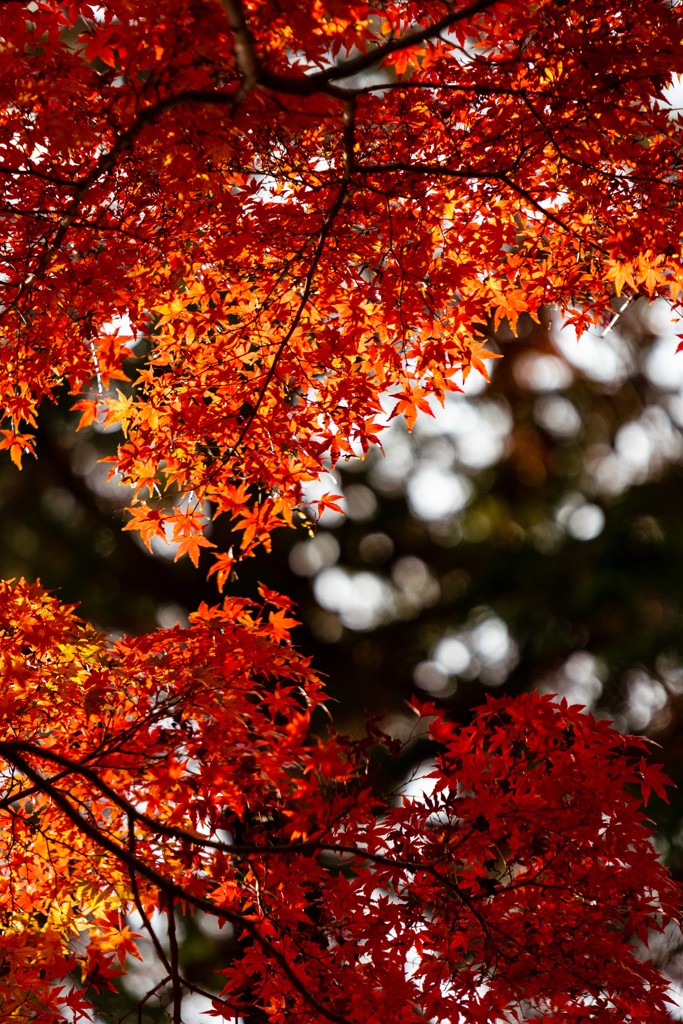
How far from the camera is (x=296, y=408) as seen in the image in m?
3.30

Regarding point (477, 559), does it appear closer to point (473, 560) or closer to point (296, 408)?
point (473, 560)

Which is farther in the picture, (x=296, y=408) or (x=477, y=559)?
(x=477, y=559)

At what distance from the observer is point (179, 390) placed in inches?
126

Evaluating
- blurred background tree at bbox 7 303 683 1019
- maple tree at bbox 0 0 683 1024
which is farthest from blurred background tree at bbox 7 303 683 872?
maple tree at bbox 0 0 683 1024

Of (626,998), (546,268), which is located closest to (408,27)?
(546,268)

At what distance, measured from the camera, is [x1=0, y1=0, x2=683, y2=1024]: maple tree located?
279 centimetres

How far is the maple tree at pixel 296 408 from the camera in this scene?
9.16 feet

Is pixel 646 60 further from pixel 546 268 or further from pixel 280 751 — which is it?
pixel 280 751

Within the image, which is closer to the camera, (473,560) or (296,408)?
(296,408)

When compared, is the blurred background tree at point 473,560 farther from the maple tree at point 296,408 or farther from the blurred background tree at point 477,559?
the maple tree at point 296,408

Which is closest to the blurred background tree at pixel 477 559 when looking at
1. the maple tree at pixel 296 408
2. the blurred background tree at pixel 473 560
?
the blurred background tree at pixel 473 560

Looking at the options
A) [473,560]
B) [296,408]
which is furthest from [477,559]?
[296,408]

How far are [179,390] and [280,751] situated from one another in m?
1.29

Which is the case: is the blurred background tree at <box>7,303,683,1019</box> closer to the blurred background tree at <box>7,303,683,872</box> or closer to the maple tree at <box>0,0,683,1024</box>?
the blurred background tree at <box>7,303,683,872</box>
